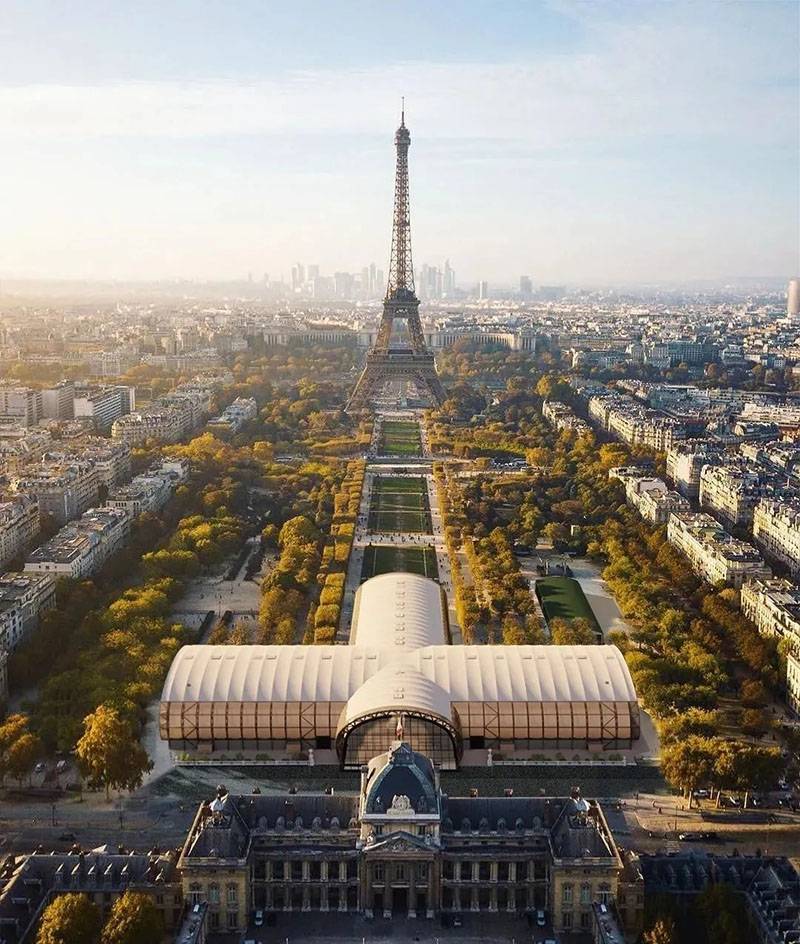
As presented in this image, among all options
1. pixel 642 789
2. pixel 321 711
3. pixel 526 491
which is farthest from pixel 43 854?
pixel 526 491

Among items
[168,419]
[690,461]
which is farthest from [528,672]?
[168,419]

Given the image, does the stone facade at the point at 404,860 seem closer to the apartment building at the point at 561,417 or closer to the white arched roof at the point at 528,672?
the white arched roof at the point at 528,672

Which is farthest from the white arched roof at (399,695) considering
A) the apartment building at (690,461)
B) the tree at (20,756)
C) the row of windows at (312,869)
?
the apartment building at (690,461)

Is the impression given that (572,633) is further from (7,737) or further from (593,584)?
(7,737)

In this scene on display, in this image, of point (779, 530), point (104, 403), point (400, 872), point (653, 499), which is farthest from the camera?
point (104, 403)

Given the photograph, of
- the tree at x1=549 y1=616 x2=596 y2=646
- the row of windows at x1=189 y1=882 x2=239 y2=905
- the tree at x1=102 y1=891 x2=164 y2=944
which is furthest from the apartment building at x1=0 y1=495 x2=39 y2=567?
the tree at x1=102 y1=891 x2=164 y2=944

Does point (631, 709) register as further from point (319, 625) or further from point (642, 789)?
point (319, 625)

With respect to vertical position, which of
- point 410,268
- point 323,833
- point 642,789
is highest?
point 410,268
